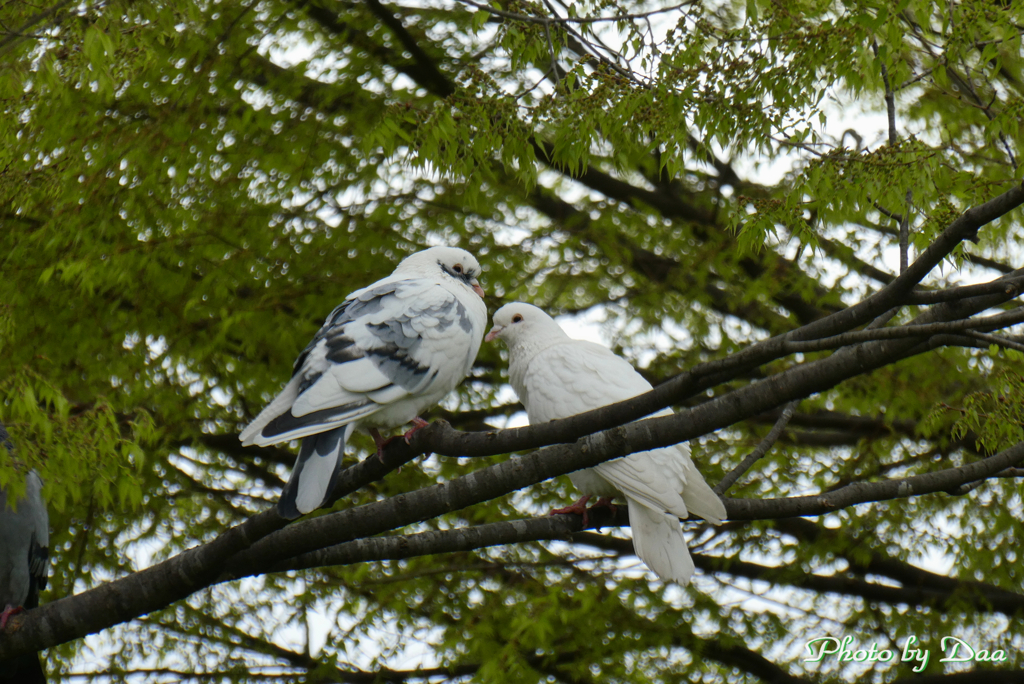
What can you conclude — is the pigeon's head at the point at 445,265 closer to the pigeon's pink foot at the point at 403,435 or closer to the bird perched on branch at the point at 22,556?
the pigeon's pink foot at the point at 403,435

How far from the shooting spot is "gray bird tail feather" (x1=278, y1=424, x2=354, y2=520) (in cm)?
314

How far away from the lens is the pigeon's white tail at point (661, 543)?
4.34 m

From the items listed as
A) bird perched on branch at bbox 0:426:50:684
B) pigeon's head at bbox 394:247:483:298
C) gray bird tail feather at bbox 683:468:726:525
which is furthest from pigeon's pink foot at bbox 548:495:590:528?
bird perched on branch at bbox 0:426:50:684

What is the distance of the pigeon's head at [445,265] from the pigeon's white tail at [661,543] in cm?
143

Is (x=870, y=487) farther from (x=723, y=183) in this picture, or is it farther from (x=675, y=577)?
(x=723, y=183)

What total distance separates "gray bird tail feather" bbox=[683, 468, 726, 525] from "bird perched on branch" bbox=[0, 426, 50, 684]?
10.0ft

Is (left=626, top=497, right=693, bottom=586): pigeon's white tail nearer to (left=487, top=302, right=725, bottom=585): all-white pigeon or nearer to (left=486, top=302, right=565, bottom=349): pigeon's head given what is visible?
(left=487, top=302, right=725, bottom=585): all-white pigeon

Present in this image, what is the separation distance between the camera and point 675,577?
434cm

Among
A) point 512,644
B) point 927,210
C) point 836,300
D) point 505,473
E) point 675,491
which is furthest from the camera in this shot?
point 836,300

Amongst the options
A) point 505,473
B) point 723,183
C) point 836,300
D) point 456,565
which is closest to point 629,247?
point 723,183

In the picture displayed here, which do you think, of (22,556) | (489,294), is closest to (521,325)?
(489,294)

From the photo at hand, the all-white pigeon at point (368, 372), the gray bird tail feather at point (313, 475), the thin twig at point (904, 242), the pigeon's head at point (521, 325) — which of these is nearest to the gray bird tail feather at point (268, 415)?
the all-white pigeon at point (368, 372)

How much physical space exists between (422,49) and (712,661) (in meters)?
4.50

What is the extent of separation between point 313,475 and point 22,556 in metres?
2.09
